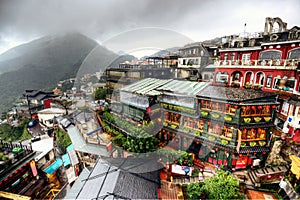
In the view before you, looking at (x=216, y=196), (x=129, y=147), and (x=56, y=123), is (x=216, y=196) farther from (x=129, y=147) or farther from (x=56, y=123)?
(x=56, y=123)

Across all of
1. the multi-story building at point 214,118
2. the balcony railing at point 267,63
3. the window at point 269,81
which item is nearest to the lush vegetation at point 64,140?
the multi-story building at point 214,118

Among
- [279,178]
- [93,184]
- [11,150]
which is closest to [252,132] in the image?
[279,178]

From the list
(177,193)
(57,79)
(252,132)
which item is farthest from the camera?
(57,79)

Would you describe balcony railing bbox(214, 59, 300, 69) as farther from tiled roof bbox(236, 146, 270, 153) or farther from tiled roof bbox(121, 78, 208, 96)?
tiled roof bbox(236, 146, 270, 153)

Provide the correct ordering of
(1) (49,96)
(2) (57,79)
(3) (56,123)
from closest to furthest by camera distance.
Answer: (3) (56,123)
(1) (49,96)
(2) (57,79)

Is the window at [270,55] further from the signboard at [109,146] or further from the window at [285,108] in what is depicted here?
the signboard at [109,146]

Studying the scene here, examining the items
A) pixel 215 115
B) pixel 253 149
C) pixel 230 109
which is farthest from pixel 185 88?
pixel 253 149
